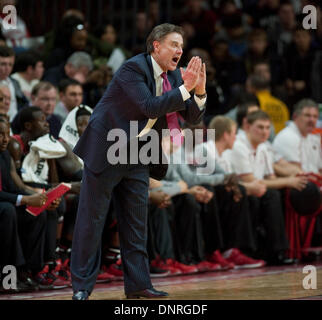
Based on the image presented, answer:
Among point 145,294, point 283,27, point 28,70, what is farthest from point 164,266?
point 283,27

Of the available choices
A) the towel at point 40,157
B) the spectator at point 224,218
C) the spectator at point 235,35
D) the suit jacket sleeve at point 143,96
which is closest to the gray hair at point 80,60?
the spectator at point 224,218

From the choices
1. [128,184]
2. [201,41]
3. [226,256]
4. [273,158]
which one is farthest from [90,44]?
[128,184]

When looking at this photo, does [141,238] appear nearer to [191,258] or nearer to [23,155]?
[23,155]

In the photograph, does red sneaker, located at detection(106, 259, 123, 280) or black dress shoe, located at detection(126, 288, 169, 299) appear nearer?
black dress shoe, located at detection(126, 288, 169, 299)

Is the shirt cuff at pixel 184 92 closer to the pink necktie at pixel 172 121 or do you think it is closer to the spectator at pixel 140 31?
the pink necktie at pixel 172 121

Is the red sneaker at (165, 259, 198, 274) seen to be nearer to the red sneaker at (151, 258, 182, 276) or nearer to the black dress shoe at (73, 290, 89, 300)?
the red sneaker at (151, 258, 182, 276)

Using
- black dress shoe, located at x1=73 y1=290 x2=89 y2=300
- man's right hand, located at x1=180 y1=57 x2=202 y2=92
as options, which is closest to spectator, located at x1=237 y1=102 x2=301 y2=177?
man's right hand, located at x1=180 y1=57 x2=202 y2=92

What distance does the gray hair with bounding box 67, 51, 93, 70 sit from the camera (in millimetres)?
7910

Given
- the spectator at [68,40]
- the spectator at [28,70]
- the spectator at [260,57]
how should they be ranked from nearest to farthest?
the spectator at [28,70], the spectator at [68,40], the spectator at [260,57]

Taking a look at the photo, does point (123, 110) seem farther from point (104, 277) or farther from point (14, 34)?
point (14, 34)

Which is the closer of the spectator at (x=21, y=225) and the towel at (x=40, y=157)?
the spectator at (x=21, y=225)

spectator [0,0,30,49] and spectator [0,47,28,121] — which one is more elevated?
spectator [0,0,30,49]

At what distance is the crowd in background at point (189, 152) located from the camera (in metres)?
5.97

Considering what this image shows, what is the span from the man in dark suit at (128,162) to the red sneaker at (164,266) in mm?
1869
